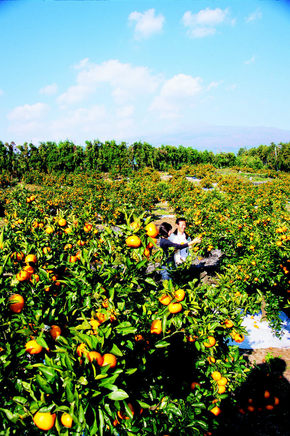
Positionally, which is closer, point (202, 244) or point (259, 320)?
point (259, 320)

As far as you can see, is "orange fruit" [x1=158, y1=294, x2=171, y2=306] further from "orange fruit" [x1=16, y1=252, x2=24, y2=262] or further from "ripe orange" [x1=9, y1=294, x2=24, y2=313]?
"orange fruit" [x1=16, y1=252, x2=24, y2=262]

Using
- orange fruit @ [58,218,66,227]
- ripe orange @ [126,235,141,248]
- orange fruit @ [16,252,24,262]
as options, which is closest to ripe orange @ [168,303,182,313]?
ripe orange @ [126,235,141,248]

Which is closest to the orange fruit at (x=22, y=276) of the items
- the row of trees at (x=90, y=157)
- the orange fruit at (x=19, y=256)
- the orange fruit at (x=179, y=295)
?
the orange fruit at (x=19, y=256)

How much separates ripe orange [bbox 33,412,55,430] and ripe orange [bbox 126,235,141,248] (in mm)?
902

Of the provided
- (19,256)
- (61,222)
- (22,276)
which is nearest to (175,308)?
(22,276)

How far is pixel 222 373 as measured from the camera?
6.67 feet

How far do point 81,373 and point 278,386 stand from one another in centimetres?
318

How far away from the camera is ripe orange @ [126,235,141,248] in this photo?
147cm

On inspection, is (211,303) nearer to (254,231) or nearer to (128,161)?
(254,231)

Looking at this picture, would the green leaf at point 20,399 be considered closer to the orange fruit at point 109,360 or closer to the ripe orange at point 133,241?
the orange fruit at point 109,360

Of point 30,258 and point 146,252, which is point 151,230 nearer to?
point 146,252

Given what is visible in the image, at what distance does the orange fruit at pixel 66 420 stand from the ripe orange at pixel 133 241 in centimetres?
88

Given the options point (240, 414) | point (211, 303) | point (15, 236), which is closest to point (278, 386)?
point (240, 414)

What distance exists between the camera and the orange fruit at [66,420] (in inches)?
35.1
